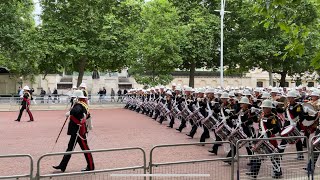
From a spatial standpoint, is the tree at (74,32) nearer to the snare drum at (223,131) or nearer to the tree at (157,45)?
the tree at (157,45)

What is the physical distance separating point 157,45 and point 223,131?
25.1 meters

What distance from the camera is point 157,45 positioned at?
3650cm

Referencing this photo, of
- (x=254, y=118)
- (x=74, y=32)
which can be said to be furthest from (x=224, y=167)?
(x=74, y=32)

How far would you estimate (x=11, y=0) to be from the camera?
37094 millimetres

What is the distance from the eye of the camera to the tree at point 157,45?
121 ft

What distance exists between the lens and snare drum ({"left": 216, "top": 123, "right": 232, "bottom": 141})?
11.8 m

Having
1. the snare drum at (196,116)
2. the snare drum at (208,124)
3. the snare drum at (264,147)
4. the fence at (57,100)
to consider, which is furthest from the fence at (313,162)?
the fence at (57,100)

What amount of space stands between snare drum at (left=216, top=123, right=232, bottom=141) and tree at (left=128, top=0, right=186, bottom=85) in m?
24.3

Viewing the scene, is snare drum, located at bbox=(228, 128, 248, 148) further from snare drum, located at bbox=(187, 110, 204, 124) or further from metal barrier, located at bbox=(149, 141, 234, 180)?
snare drum, located at bbox=(187, 110, 204, 124)

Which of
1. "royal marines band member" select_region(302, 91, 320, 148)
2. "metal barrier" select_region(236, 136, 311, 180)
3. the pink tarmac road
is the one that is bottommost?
the pink tarmac road

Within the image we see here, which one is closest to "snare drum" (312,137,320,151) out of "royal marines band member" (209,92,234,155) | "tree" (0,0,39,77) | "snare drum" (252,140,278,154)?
"snare drum" (252,140,278,154)

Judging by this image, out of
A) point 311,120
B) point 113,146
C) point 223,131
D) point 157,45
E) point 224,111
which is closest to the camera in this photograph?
point 311,120

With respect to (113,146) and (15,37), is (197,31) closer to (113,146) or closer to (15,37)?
(15,37)

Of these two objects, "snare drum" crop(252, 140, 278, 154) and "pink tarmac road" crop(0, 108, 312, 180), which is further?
"snare drum" crop(252, 140, 278, 154)
